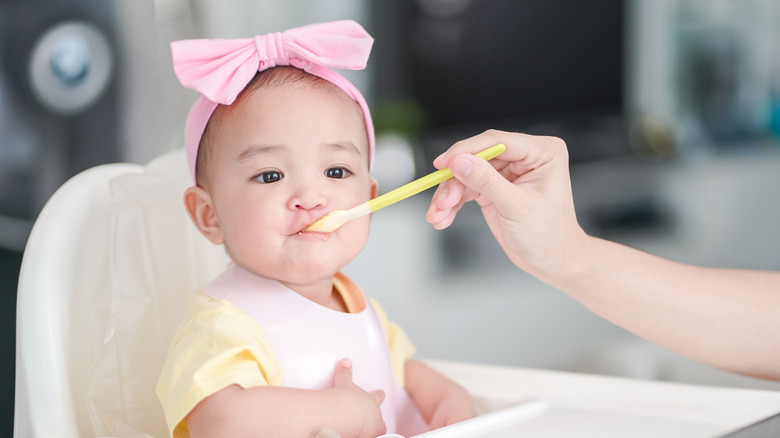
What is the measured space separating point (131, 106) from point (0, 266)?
43cm

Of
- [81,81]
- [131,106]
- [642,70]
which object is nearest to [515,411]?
[131,106]

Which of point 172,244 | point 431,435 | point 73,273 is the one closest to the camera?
point 431,435

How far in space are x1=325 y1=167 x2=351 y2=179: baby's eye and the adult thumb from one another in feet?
0.37

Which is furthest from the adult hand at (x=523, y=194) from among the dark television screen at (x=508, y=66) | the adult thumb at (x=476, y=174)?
the dark television screen at (x=508, y=66)

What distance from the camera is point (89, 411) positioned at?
752 mm

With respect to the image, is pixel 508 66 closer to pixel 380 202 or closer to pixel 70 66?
pixel 70 66

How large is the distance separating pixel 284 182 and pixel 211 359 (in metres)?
0.17

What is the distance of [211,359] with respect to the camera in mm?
620

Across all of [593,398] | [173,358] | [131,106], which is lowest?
[593,398]

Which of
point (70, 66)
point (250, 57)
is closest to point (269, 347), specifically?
point (250, 57)

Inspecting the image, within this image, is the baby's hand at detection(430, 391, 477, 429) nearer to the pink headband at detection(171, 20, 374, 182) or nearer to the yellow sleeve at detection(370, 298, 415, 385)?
the yellow sleeve at detection(370, 298, 415, 385)

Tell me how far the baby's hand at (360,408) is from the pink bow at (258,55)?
11.0 inches

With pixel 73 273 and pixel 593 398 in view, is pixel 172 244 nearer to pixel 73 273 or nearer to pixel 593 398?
pixel 73 273

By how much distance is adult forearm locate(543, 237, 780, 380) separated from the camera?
83 cm
